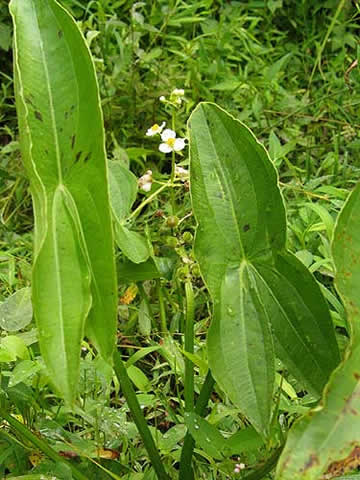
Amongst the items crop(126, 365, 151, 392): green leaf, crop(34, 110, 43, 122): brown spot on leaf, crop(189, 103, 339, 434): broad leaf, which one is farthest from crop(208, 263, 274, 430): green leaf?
crop(126, 365, 151, 392): green leaf

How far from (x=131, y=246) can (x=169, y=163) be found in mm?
1000

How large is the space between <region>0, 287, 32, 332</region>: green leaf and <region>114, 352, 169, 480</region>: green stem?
0.56 ft

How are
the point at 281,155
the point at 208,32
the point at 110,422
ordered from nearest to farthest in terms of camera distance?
the point at 110,422, the point at 281,155, the point at 208,32

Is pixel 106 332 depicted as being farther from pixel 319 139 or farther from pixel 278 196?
pixel 319 139

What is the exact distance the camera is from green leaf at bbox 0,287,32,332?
3.28 feet

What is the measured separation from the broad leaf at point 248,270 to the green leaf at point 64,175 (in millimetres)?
105

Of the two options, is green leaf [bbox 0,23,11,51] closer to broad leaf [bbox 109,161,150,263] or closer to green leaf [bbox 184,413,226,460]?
broad leaf [bbox 109,161,150,263]

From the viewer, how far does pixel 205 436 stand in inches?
33.8

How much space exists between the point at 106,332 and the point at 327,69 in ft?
5.63

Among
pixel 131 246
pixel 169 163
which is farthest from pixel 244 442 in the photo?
pixel 169 163

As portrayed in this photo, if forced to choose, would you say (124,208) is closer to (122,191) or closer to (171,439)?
(122,191)

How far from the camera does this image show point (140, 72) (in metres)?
2.10

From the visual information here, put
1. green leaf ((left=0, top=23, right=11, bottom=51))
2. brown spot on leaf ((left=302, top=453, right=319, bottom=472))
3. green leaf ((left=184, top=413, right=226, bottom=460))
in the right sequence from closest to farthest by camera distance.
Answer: brown spot on leaf ((left=302, top=453, right=319, bottom=472))
green leaf ((left=184, top=413, right=226, bottom=460))
green leaf ((left=0, top=23, right=11, bottom=51))

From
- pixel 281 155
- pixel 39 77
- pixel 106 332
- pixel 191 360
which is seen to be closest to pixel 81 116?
pixel 39 77
